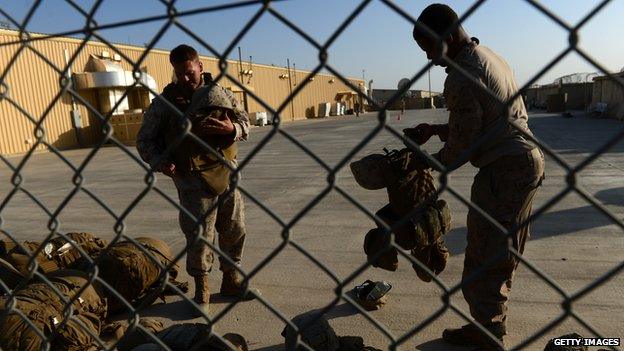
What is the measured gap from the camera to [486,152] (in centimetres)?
254

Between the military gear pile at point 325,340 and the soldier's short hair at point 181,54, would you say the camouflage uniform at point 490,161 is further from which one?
the soldier's short hair at point 181,54

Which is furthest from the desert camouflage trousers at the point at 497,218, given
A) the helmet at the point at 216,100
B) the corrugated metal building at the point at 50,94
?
the corrugated metal building at the point at 50,94

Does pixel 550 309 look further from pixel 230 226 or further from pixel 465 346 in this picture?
pixel 230 226

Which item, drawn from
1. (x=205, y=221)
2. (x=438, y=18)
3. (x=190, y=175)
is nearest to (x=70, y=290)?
(x=205, y=221)

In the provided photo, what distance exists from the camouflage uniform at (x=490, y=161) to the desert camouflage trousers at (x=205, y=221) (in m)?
1.66

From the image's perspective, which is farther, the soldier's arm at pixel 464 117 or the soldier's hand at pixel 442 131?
the soldier's hand at pixel 442 131

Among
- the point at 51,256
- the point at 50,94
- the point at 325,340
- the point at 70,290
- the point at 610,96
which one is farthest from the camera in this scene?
the point at 610,96

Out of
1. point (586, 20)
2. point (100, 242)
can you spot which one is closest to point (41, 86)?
point (100, 242)

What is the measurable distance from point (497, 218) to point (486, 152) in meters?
0.37

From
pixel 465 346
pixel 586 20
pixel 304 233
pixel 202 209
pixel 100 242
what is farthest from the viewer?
pixel 304 233

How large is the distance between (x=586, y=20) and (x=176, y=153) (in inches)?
116

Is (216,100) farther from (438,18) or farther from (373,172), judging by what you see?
(438,18)

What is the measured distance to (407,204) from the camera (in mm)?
2629

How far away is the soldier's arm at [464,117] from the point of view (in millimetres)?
2350
